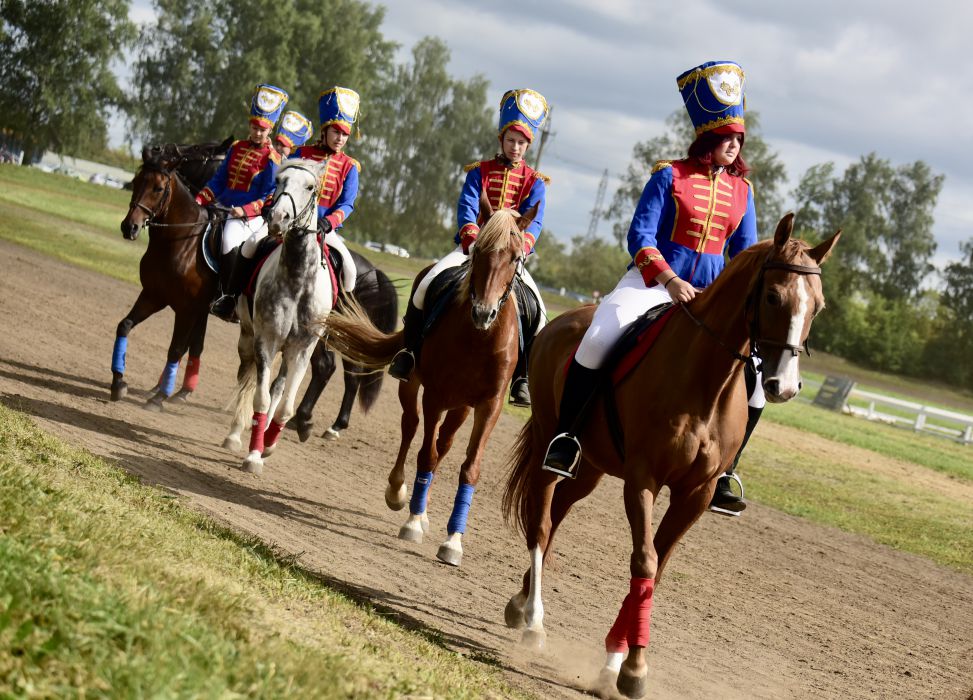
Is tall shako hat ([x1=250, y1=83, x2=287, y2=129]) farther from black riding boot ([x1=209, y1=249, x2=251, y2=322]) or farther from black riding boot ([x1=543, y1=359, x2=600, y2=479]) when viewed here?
black riding boot ([x1=543, y1=359, x2=600, y2=479])

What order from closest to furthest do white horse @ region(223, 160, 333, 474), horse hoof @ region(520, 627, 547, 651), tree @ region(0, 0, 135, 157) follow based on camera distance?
horse hoof @ region(520, 627, 547, 651)
white horse @ region(223, 160, 333, 474)
tree @ region(0, 0, 135, 157)

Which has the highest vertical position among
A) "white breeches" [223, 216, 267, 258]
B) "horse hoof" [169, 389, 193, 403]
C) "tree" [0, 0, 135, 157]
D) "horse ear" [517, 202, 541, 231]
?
"tree" [0, 0, 135, 157]

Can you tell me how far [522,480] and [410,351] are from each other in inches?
81.3

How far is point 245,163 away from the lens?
12.3 metres

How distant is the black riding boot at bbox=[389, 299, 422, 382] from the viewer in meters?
8.92

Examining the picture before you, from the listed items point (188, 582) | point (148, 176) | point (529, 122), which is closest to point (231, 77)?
point (148, 176)

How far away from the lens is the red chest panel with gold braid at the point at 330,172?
34.1 feet

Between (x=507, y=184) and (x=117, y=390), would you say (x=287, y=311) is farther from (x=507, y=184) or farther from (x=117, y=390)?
(x=117, y=390)

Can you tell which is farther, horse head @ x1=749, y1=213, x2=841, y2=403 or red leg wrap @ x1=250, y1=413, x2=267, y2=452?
red leg wrap @ x1=250, y1=413, x2=267, y2=452

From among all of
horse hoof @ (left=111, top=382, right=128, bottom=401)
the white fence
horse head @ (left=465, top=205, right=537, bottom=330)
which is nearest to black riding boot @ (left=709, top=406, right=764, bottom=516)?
horse head @ (left=465, top=205, right=537, bottom=330)

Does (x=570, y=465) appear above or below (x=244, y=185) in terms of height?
below

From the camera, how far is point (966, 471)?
21.0m

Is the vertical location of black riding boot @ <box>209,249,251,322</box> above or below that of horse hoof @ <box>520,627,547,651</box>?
above

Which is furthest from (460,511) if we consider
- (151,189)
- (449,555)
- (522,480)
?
(151,189)
